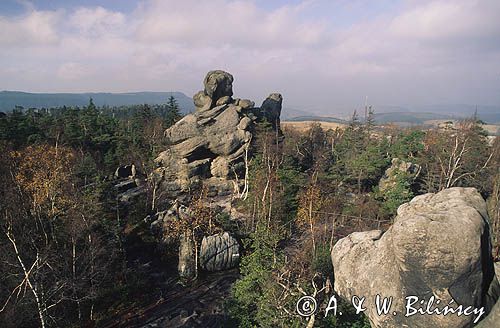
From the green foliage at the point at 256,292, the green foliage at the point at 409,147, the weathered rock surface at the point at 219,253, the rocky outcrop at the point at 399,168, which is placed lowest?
the weathered rock surface at the point at 219,253

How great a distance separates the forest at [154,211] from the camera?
1520cm

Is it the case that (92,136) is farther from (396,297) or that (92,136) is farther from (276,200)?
(396,297)

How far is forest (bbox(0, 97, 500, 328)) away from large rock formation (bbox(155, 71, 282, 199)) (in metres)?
2.07

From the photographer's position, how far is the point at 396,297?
10.3m

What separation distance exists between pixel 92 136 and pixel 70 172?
16.0 meters

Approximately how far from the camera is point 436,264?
934 cm

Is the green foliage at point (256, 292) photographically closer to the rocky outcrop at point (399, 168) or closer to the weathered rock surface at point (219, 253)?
the weathered rock surface at point (219, 253)

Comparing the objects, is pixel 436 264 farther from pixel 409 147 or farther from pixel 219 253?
pixel 409 147

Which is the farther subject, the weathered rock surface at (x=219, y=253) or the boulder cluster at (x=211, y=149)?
the boulder cluster at (x=211, y=149)

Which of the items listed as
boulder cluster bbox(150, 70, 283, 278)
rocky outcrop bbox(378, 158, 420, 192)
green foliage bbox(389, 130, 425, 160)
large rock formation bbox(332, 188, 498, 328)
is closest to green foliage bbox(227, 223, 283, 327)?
large rock formation bbox(332, 188, 498, 328)

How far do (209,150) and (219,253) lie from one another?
1803 centimetres

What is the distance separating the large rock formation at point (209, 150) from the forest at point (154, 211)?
2072mm

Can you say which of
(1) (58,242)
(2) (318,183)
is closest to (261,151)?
(2) (318,183)

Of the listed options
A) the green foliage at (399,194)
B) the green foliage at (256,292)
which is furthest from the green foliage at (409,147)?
the green foliage at (256,292)
